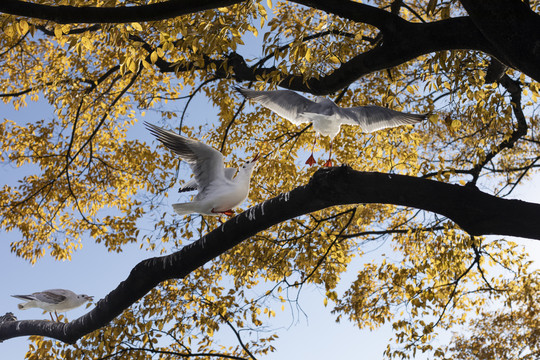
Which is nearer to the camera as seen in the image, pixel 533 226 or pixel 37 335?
pixel 533 226

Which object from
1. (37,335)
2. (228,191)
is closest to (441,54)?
(228,191)

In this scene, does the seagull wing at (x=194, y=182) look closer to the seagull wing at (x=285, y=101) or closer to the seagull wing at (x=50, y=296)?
the seagull wing at (x=285, y=101)

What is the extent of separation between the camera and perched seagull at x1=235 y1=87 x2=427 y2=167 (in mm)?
4766

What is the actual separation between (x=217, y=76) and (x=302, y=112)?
8.75ft

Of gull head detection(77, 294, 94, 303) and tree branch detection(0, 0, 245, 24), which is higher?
tree branch detection(0, 0, 245, 24)

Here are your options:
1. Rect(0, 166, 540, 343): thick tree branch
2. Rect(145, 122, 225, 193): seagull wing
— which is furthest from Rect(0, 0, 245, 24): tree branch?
Rect(0, 166, 540, 343): thick tree branch

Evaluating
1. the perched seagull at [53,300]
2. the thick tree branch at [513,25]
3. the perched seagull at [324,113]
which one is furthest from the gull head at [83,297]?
the thick tree branch at [513,25]

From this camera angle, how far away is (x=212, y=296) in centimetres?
659

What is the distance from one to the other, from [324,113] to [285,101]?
1.42 ft

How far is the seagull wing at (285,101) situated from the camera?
4883mm

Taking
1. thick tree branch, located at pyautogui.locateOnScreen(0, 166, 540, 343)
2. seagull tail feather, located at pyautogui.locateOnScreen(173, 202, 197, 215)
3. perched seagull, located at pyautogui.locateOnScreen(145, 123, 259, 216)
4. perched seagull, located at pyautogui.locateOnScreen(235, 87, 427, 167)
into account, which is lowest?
thick tree branch, located at pyautogui.locateOnScreen(0, 166, 540, 343)

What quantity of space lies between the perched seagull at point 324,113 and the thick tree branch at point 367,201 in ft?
2.82

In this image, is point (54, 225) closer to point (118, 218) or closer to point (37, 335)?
point (118, 218)

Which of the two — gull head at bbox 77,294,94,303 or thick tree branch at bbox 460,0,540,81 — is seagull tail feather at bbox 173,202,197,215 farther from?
gull head at bbox 77,294,94,303
